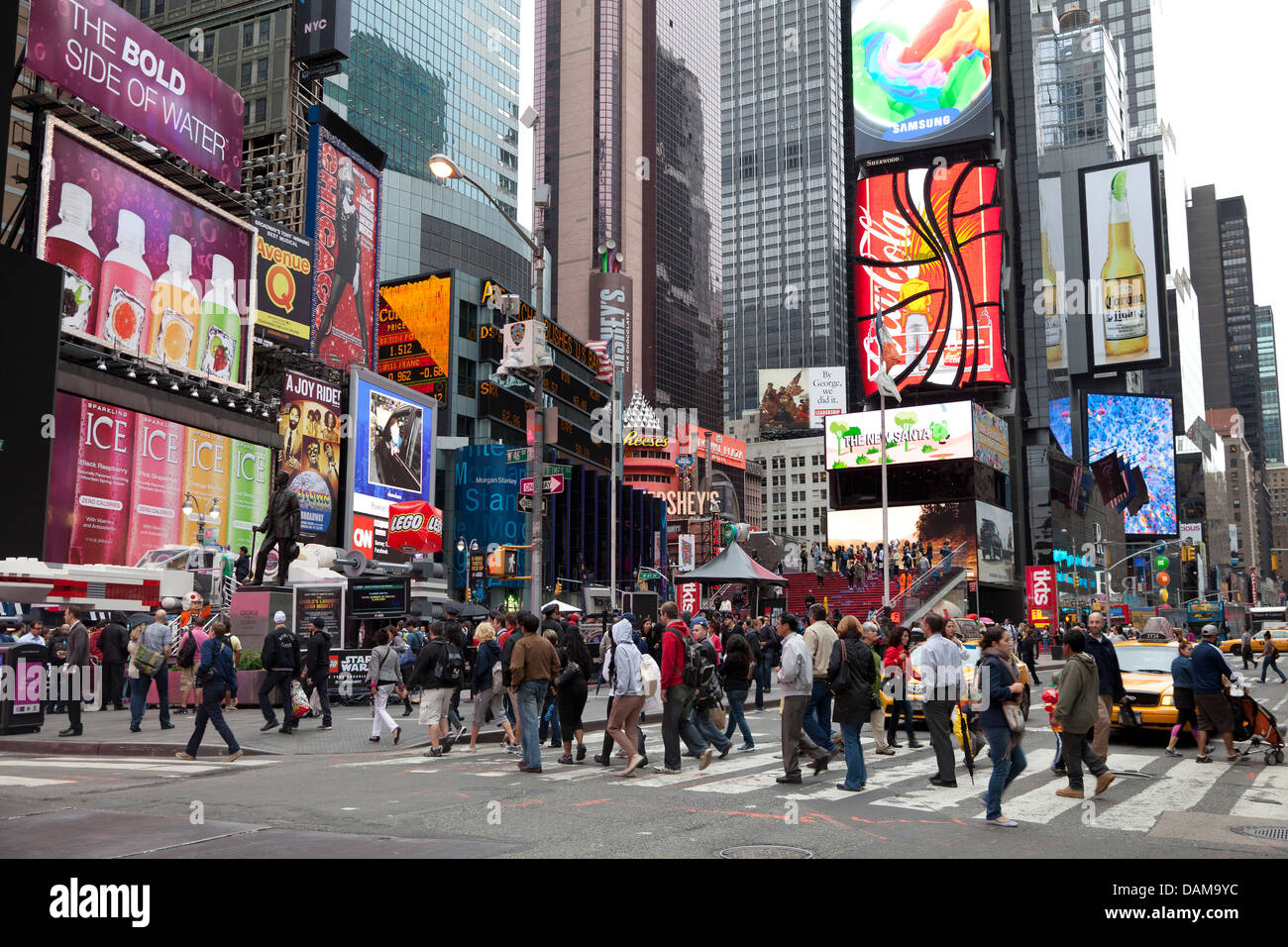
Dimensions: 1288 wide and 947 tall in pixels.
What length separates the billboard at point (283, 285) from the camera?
165 ft

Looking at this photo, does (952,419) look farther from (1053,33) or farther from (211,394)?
(1053,33)

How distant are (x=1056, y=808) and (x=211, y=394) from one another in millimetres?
42775

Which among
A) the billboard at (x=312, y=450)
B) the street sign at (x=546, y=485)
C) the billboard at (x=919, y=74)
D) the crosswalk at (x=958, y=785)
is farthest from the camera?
the billboard at (x=919, y=74)

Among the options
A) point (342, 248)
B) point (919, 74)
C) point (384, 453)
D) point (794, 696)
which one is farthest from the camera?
point (919, 74)

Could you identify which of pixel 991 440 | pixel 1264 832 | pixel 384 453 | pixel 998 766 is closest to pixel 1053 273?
pixel 991 440

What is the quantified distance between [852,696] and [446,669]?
6.33 metres

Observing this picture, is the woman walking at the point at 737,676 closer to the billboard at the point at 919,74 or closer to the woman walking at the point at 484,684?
the woman walking at the point at 484,684

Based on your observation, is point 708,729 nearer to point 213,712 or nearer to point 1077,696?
point 1077,696

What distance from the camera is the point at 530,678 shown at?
12633 mm

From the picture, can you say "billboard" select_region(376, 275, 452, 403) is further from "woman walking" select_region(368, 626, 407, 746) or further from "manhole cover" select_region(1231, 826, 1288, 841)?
"manhole cover" select_region(1231, 826, 1288, 841)

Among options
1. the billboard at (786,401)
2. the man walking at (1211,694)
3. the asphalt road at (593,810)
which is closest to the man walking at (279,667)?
the asphalt road at (593,810)

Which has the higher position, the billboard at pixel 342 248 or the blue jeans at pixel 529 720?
the billboard at pixel 342 248

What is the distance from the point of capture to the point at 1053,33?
472 ft

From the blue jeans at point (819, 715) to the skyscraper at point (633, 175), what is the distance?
5847 inches
